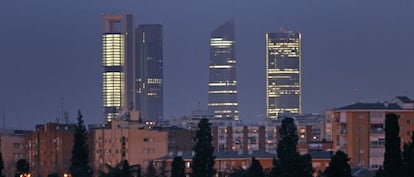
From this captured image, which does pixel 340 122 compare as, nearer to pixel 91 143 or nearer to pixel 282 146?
pixel 91 143

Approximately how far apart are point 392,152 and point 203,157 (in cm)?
2038

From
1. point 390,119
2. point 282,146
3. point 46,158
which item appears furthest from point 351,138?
point 390,119

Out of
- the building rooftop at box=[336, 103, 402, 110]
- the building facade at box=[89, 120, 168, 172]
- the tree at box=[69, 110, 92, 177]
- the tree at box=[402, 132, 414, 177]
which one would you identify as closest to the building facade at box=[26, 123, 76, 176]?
the building facade at box=[89, 120, 168, 172]

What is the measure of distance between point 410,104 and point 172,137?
126ft

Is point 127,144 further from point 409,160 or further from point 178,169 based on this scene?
point 409,160

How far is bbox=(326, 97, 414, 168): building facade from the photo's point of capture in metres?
137

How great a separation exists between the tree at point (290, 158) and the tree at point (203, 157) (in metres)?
4.08

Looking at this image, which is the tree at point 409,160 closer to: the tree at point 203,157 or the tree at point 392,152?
the tree at point 392,152

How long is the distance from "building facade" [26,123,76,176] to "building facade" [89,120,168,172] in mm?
2215

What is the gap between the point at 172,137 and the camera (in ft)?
586

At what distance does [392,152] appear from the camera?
246 ft

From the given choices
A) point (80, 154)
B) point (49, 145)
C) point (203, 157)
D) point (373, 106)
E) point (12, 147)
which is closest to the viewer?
point (203, 157)

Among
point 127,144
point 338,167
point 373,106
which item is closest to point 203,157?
point 338,167

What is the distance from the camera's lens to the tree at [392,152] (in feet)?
243
